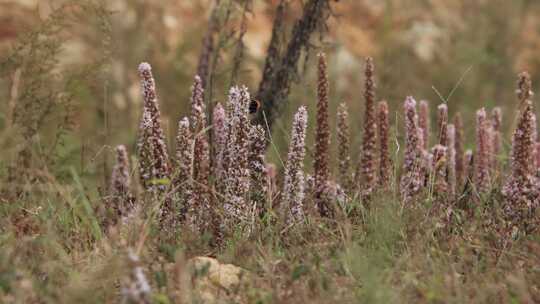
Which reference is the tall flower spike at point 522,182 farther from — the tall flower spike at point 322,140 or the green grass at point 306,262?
the tall flower spike at point 322,140

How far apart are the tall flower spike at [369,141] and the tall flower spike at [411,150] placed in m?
0.17

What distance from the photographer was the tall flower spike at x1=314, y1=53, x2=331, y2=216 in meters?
3.90

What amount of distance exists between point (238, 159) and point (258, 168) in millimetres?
154

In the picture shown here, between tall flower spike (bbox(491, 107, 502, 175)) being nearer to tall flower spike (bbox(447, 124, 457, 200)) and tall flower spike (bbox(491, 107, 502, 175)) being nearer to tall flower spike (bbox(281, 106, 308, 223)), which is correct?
tall flower spike (bbox(447, 124, 457, 200))

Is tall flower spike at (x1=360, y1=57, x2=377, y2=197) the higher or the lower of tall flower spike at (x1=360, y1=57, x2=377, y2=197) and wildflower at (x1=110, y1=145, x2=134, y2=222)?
the higher

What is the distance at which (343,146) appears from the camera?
428 cm

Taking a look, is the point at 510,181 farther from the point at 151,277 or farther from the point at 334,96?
the point at 334,96

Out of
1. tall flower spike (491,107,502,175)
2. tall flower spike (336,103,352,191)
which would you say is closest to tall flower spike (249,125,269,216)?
tall flower spike (336,103,352,191)

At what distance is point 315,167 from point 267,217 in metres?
0.43

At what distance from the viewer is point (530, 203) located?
3680 millimetres

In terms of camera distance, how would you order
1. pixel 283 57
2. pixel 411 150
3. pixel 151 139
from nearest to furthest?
pixel 151 139
pixel 411 150
pixel 283 57

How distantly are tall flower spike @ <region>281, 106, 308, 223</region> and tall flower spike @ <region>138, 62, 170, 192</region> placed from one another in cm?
49

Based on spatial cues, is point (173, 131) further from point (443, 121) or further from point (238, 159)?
point (238, 159)

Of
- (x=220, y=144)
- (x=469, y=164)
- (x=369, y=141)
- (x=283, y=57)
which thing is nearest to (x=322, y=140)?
(x=369, y=141)
